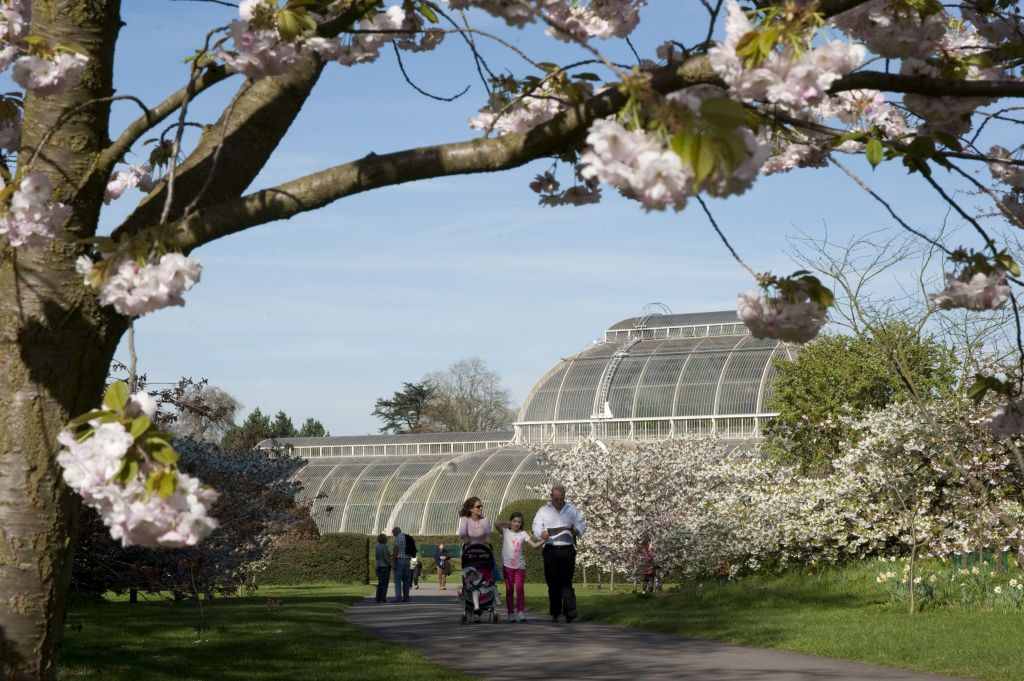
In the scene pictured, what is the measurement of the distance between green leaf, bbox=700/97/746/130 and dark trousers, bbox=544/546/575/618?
1270 centimetres

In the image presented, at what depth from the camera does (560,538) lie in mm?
14992

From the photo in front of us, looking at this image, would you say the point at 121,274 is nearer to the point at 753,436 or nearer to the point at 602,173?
the point at 602,173

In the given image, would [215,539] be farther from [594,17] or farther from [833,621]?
[594,17]

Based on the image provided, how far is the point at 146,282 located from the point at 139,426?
1.72 ft

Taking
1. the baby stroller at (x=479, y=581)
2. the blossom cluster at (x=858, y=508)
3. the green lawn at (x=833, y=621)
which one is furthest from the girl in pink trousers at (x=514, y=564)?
the blossom cluster at (x=858, y=508)

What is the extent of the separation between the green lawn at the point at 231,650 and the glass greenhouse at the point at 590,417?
82.0 feet

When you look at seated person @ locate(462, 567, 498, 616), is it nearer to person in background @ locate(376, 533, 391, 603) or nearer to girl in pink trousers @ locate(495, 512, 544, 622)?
girl in pink trousers @ locate(495, 512, 544, 622)

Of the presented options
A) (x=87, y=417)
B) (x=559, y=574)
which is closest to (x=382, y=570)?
(x=559, y=574)

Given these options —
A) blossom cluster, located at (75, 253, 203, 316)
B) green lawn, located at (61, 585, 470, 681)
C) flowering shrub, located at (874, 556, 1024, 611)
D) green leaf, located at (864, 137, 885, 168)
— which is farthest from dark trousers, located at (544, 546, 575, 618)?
blossom cluster, located at (75, 253, 203, 316)

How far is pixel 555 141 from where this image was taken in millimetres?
3920

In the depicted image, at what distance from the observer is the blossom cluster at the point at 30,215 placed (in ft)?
12.3

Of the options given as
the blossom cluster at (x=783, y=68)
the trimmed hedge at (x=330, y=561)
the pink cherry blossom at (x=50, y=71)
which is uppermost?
the pink cherry blossom at (x=50, y=71)

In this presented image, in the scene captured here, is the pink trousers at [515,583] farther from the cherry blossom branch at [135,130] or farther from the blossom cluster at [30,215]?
the blossom cluster at [30,215]

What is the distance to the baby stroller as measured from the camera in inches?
607
